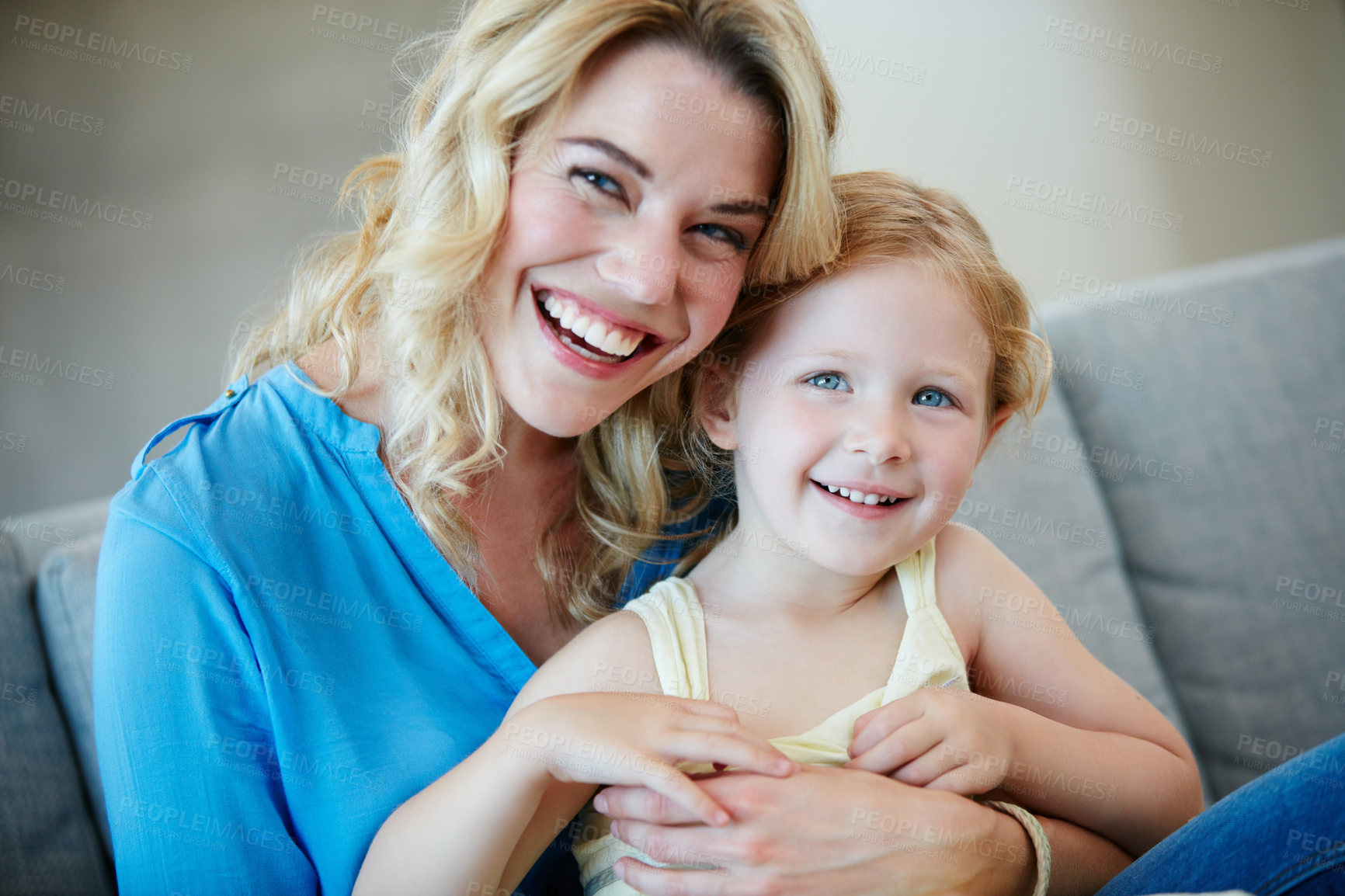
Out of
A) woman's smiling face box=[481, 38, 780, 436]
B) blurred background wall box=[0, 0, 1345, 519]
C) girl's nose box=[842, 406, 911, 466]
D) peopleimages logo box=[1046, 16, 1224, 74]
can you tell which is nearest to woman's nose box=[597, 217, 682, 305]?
woman's smiling face box=[481, 38, 780, 436]

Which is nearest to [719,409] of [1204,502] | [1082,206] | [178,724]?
[178,724]

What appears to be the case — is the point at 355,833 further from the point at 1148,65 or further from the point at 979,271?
the point at 1148,65

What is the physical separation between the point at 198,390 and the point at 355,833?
176 cm

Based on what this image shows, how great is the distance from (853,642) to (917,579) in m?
0.11

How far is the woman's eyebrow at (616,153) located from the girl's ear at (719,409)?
11.7 inches

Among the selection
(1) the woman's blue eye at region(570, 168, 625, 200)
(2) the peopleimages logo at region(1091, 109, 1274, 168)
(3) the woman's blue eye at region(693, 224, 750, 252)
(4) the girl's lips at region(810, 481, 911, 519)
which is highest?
(2) the peopleimages logo at region(1091, 109, 1274, 168)

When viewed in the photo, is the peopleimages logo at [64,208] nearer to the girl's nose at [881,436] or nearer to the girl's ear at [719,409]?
the girl's ear at [719,409]

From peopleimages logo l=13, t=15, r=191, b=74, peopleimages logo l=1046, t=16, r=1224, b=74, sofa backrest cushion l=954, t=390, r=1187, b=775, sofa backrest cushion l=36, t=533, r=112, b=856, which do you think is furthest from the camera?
peopleimages logo l=1046, t=16, r=1224, b=74

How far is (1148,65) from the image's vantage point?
2793 mm

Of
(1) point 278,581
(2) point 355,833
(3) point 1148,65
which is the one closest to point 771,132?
(1) point 278,581

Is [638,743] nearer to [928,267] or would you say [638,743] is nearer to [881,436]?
[881,436]

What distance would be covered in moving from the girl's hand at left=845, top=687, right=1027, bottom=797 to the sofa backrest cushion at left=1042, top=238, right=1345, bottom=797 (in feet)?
3.49

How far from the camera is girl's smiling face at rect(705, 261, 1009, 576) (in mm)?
1038

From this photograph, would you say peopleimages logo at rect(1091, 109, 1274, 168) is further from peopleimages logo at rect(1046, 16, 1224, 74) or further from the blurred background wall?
peopleimages logo at rect(1046, 16, 1224, 74)
